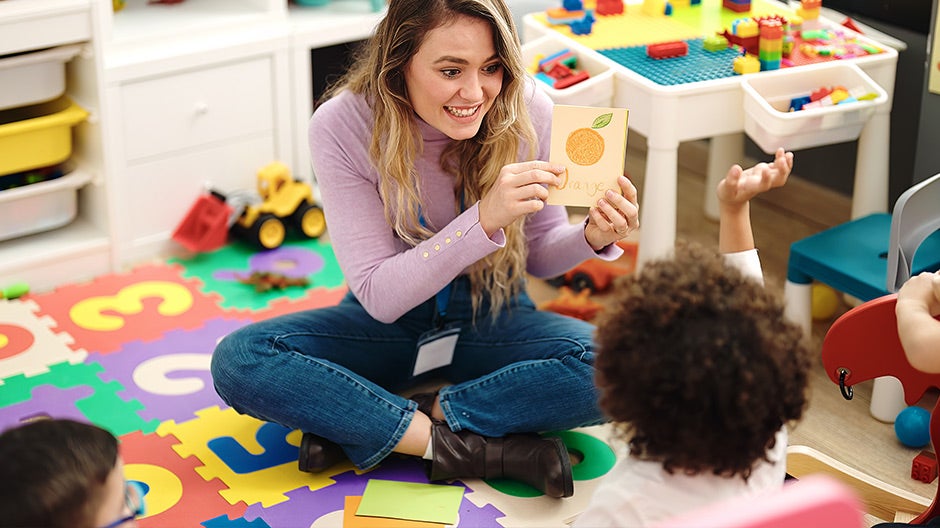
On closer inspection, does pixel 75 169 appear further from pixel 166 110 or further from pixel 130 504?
pixel 130 504

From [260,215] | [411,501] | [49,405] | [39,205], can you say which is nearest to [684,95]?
[411,501]

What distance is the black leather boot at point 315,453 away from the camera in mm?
1732

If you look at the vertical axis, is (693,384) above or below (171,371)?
above

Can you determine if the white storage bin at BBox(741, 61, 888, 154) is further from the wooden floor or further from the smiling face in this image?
the smiling face

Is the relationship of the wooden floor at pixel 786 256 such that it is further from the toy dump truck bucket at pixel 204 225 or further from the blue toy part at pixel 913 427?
→ the toy dump truck bucket at pixel 204 225

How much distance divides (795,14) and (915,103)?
0.32 metres

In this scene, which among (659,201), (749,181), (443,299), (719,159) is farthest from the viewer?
(719,159)

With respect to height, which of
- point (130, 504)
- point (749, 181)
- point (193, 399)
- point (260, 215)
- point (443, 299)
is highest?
point (749, 181)

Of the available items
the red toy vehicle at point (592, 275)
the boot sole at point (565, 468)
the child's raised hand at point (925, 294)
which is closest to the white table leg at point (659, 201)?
the red toy vehicle at point (592, 275)

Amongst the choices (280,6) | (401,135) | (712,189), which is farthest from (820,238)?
(280,6)

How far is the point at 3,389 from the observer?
1.98 meters

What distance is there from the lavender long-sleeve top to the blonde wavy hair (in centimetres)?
2

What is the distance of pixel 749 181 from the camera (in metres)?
1.33

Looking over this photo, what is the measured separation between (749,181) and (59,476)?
2.60 feet
